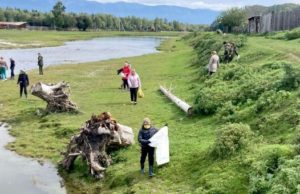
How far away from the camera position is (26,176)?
62.4 ft

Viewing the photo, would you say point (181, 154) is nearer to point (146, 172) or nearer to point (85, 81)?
point (146, 172)

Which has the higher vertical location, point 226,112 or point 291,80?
point 291,80

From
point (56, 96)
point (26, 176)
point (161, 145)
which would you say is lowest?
point (26, 176)

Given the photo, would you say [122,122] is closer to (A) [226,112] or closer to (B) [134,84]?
(B) [134,84]

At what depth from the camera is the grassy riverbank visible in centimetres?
1521

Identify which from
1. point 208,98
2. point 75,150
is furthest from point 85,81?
point 75,150

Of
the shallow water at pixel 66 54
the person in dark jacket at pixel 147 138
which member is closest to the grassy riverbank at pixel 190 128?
the person in dark jacket at pixel 147 138

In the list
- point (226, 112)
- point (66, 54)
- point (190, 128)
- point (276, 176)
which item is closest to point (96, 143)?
point (190, 128)

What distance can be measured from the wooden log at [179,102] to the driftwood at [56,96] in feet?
18.1

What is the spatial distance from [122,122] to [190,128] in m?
4.20

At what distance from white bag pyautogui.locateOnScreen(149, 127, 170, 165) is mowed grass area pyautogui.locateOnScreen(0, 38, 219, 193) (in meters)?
0.31

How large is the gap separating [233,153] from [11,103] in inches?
786

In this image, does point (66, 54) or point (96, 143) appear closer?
point (96, 143)

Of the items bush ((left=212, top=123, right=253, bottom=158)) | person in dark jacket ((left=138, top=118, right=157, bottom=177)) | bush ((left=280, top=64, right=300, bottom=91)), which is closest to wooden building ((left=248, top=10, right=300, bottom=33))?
bush ((left=280, top=64, right=300, bottom=91))
